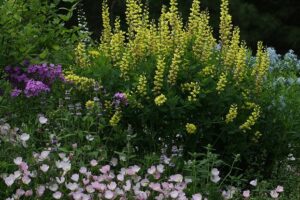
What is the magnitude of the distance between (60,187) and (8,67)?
1688 mm

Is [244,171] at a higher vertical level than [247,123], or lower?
lower

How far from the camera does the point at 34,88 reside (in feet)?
16.7

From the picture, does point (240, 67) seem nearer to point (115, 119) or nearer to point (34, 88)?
point (115, 119)

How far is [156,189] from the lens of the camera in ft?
13.6

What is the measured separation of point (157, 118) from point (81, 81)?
2.18ft

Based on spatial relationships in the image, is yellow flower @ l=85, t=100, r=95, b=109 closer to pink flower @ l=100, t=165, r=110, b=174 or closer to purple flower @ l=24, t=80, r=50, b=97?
purple flower @ l=24, t=80, r=50, b=97

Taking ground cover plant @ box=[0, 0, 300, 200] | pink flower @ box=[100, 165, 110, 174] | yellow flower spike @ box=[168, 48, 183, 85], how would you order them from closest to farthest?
pink flower @ box=[100, 165, 110, 174] < ground cover plant @ box=[0, 0, 300, 200] < yellow flower spike @ box=[168, 48, 183, 85]

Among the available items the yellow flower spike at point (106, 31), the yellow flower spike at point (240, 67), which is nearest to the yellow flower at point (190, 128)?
the yellow flower spike at point (240, 67)

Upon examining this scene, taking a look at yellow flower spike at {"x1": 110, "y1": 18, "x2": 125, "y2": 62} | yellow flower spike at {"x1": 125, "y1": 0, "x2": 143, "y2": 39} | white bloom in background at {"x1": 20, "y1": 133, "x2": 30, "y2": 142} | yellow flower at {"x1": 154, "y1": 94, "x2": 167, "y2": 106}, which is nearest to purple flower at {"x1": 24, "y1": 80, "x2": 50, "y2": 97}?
yellow flower spike at {"x1": 110, "y1": 18, "x2": 125, "y2": 62}

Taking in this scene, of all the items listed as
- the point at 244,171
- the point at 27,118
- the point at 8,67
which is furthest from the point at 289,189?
the point at 8,67

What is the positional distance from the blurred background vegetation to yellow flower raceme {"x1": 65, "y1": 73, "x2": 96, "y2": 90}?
8.12m

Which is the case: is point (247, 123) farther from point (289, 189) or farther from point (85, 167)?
point (85, 167)

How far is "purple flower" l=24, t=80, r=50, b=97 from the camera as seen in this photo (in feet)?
16.7

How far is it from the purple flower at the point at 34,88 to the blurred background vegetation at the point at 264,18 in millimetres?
8187
